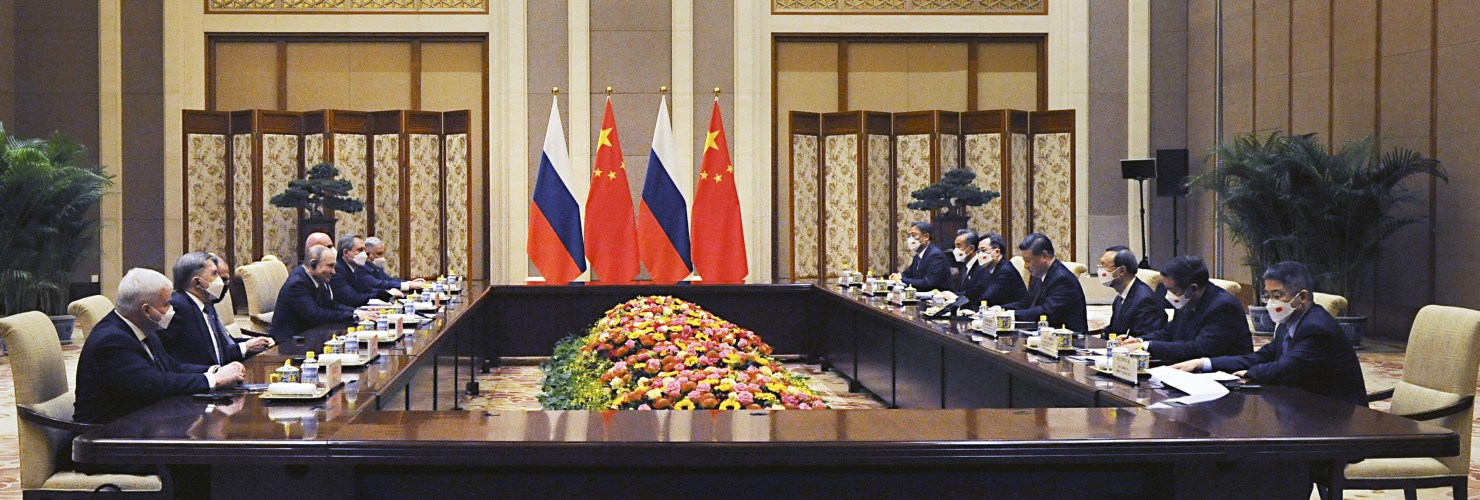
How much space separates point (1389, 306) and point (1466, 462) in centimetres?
697

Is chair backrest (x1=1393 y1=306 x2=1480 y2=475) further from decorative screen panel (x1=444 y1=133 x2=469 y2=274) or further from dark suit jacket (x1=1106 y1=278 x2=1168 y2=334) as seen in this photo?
decorative screen panel (x1=444 y1=133 x2=469 y2=274)

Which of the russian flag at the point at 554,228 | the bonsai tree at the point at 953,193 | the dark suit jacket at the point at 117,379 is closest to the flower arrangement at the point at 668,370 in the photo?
the dark suit jacket at the point at 117,379

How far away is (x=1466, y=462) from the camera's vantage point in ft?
13.0

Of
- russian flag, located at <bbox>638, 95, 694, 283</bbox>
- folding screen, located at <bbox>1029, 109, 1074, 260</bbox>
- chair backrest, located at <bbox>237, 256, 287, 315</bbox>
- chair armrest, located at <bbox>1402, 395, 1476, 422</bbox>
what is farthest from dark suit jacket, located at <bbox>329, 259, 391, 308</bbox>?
folding screen, located at <bbox>1029, 109, 1074, 260</bbox>

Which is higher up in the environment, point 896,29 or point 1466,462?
point 896,29

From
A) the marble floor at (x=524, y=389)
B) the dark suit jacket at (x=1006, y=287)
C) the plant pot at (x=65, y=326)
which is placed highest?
the dark suit jacket at (x=1006, y=287)

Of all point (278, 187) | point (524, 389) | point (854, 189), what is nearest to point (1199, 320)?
point (524, 389)

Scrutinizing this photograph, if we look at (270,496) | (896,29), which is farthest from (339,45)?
(270,496)

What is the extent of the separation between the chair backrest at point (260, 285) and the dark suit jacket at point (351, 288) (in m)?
0.34

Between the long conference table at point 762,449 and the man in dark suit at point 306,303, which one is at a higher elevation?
the man in dark suit at point 306,303

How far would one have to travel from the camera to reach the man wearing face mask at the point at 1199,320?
16.1 feet

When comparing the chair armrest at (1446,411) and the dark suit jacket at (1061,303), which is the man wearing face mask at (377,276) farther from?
the chair armrest at (1446,411)

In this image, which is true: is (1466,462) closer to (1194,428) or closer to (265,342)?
(1194,428)

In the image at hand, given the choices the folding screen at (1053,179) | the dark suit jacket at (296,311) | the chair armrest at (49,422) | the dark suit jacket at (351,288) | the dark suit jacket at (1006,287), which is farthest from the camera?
the folding screen at (1053,179)
